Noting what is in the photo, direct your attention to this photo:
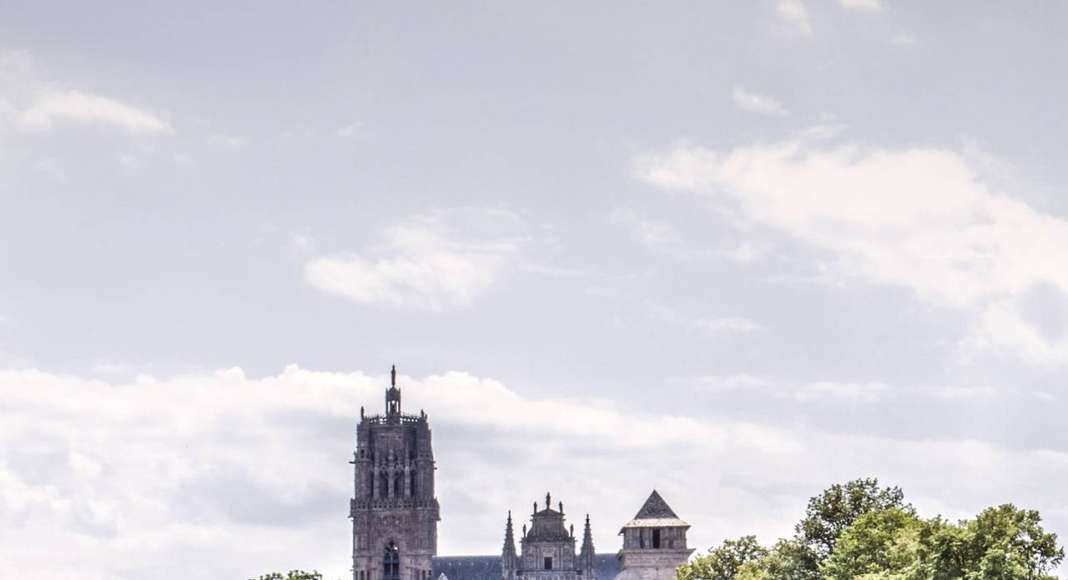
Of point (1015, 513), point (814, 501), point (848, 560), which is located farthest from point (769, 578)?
point (1015, 513)

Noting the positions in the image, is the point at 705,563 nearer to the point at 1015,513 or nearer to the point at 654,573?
the point at 1015,513

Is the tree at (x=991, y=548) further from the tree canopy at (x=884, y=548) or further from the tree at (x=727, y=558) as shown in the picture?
the tree at (x=727, y=558)

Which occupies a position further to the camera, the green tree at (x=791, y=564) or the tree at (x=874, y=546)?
the green tree at (x=791, y=564)

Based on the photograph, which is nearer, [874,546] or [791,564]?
[874,546]

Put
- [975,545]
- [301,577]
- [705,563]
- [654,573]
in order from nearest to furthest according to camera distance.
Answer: [975,545] < [301,577] < [705,563] < [654,573]

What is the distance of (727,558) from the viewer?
134500mm

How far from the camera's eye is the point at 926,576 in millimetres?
94875

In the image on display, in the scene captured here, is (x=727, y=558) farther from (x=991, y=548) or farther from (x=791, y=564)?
(x=991, y=548)

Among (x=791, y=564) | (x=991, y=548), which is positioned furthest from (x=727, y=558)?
(x=991, y=548)

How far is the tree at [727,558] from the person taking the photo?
134 m

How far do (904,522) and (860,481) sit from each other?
12.0m

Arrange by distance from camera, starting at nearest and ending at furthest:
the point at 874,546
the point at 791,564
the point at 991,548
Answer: the point at 991,548 → the point at 874,546 → the point at 791,564

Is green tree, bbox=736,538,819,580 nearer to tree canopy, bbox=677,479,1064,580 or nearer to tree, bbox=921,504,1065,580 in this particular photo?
tree canopy, bbox=677,479,1064,580

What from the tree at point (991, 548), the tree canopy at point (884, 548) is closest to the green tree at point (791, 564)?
the tree canopy at point (884, 548)
